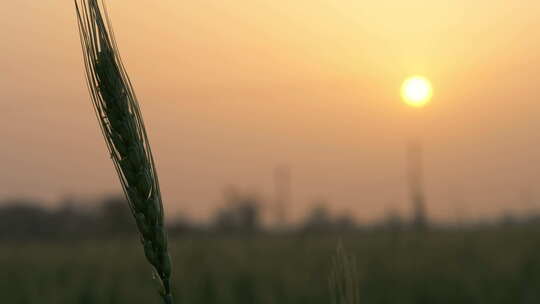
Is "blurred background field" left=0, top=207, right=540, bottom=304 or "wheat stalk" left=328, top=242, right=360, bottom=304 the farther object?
"blurred background field" left=0, top=207, right=540, bottom=304

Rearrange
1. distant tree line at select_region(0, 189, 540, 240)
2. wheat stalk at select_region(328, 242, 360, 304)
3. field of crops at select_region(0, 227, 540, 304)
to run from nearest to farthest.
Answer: wheat stalk at select_region(328, 242, 360, 304) → field of crops at select_region(0, 227, 540, 304) → distant tree line at select_region(0, 189, 540, 240)

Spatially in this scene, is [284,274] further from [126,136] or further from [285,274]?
[126,136]

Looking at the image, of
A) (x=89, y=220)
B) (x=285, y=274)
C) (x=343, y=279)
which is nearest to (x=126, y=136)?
(x=343, y=279)

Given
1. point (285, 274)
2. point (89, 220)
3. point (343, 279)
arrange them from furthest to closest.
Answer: point (89, 220)
point (285, 274)
point (343, 279)

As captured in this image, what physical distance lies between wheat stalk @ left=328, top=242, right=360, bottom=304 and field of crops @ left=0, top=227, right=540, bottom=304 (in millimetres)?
6230

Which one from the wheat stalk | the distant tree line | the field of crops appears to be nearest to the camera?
the wheat stalk

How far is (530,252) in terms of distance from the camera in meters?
13.0

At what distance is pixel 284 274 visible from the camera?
438 inches

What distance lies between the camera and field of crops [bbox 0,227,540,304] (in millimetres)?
9578

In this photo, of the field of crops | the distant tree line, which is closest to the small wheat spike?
the field of crops

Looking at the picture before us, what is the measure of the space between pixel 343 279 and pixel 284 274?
409 inches

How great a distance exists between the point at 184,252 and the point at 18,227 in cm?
4163

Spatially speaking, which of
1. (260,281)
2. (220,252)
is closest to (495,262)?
(260,281)

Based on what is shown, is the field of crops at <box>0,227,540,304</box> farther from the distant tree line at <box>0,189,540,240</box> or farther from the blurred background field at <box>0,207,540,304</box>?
the distant tree line at <box>0,189,540,240</box>
